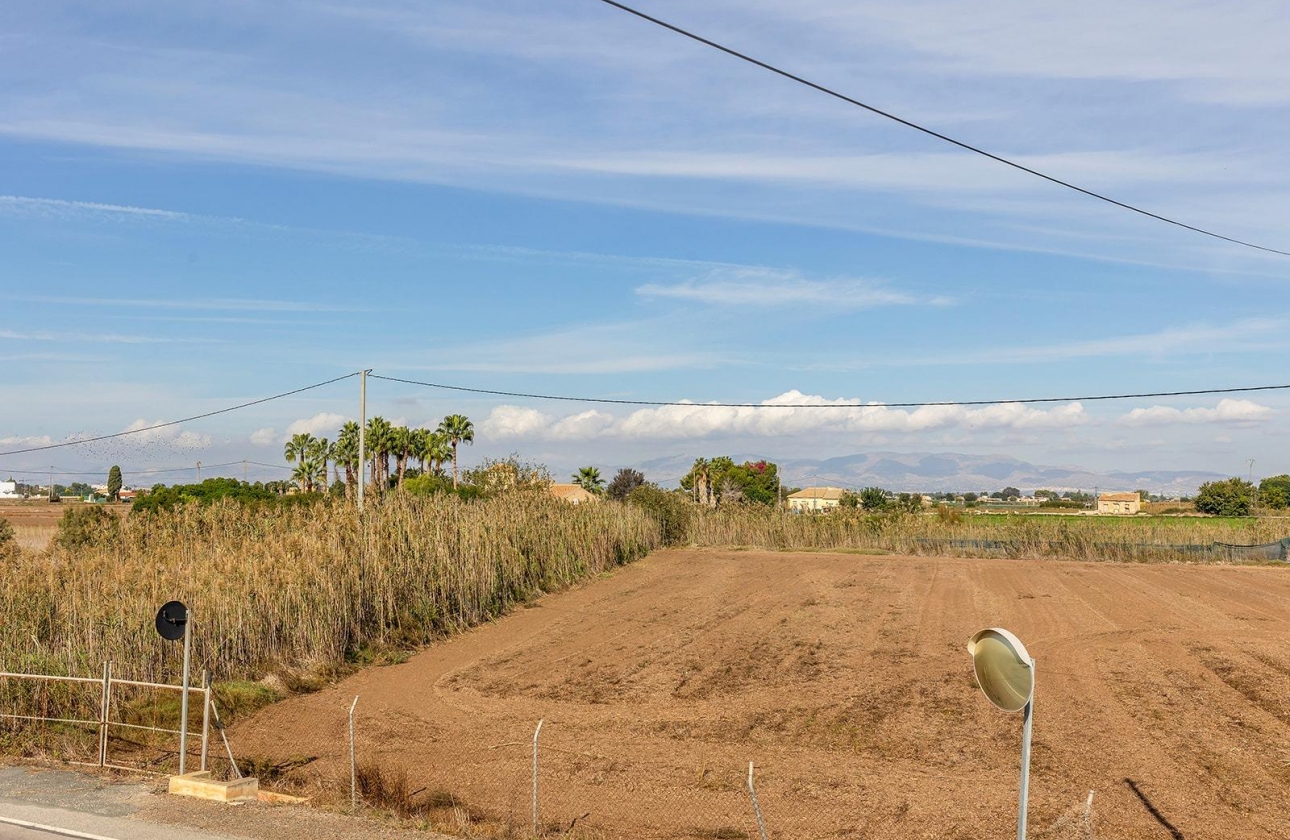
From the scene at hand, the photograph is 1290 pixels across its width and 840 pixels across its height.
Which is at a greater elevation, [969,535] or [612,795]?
[969,535]

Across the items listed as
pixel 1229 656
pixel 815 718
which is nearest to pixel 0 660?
pixel 815 718

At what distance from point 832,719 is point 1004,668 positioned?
32.7 ft

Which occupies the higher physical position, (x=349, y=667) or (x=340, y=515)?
(x=340, y=515)

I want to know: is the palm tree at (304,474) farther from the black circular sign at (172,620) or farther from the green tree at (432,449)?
the black circular sign at (172,620)

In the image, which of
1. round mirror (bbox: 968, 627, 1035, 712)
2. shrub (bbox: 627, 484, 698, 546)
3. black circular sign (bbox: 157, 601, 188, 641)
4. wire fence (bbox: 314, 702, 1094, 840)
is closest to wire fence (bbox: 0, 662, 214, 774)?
wire fence (bbox: 314, 702, 1094, 840)

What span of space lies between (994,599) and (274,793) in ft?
71.3

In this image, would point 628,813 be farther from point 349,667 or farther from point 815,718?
point 349,667

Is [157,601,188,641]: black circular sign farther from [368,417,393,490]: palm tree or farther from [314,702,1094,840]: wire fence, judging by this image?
[368,417,393,490]: palm tree

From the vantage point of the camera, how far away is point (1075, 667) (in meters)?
19.9

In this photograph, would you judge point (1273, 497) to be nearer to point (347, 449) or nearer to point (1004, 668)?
A: point (347, 449)

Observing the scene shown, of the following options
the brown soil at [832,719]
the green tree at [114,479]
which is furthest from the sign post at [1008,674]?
the green tree at [114,479]

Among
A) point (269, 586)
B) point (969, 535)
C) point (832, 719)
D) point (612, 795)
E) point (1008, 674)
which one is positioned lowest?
point (612, 795)

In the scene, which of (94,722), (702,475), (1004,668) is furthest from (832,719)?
(702,475)

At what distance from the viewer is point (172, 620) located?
1222 cm
